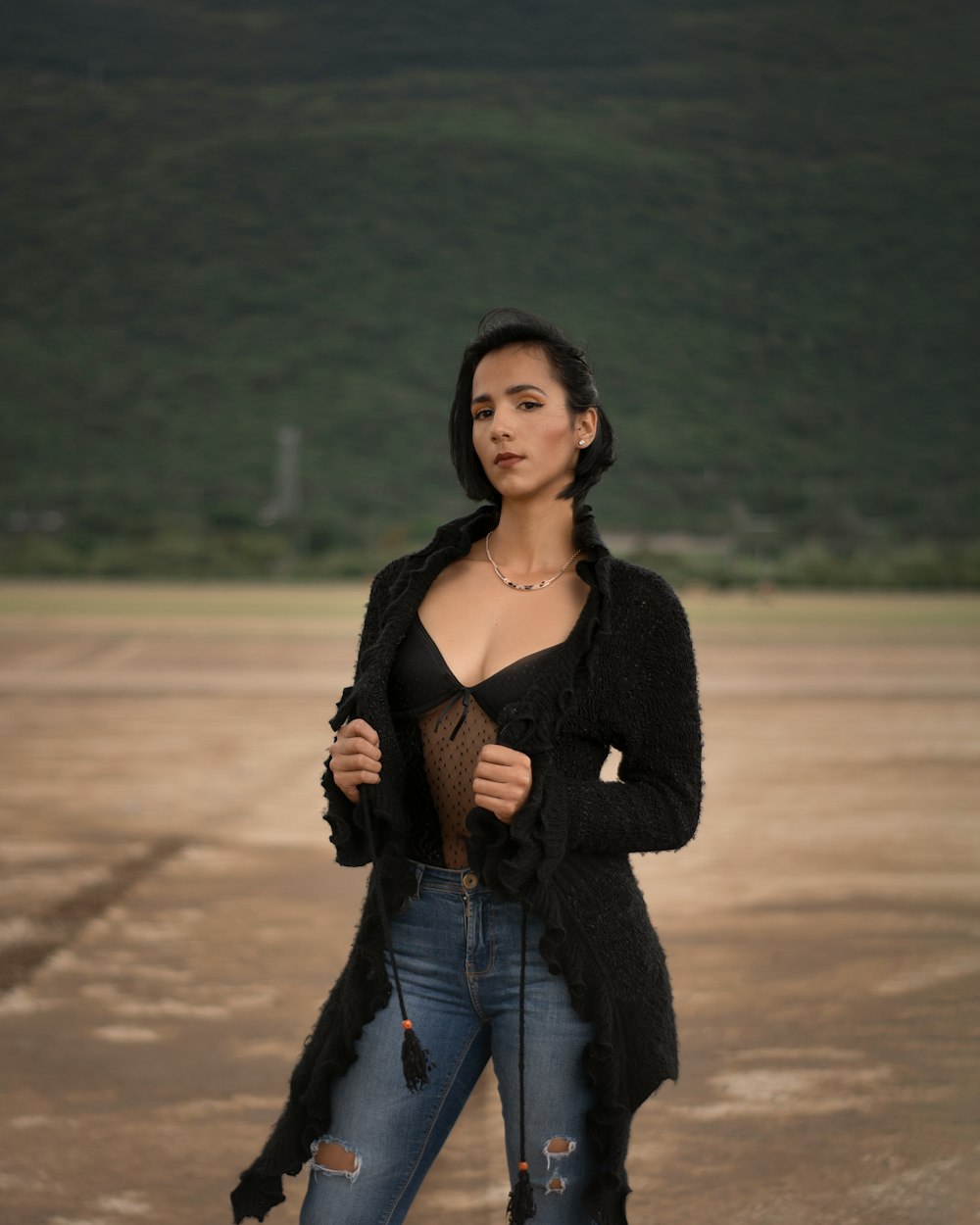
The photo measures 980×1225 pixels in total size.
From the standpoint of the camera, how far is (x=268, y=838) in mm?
8055

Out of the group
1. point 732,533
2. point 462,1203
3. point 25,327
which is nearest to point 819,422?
point 732,533

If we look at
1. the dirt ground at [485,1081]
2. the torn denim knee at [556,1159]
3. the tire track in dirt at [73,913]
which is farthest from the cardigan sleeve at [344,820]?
the tire track in dirt at [73,913]

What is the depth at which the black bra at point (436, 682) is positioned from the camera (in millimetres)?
1973

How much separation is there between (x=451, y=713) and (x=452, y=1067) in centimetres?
44

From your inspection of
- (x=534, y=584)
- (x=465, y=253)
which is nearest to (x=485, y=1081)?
(x=534, y=584)

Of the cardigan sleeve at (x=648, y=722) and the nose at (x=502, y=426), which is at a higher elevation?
the nose at (x=502, y=426)

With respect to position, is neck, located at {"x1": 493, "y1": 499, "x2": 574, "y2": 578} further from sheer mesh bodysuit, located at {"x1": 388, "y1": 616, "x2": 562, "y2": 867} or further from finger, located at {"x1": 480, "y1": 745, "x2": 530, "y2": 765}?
finger, located at {"x1": 480, "y1": 745, "x2": 530, "y2": 765}

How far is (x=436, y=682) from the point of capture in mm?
2014

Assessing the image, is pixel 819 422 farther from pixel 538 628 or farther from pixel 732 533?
pixel 538 628

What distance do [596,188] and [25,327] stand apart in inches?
1564

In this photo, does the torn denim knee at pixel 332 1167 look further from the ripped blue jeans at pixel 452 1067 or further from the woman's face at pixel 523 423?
the woman's face at pixel 523 423

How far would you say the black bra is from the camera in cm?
197

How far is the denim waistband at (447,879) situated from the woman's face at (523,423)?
0.49 meters

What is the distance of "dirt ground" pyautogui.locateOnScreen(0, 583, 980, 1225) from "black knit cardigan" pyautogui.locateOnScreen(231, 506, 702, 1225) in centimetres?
147
